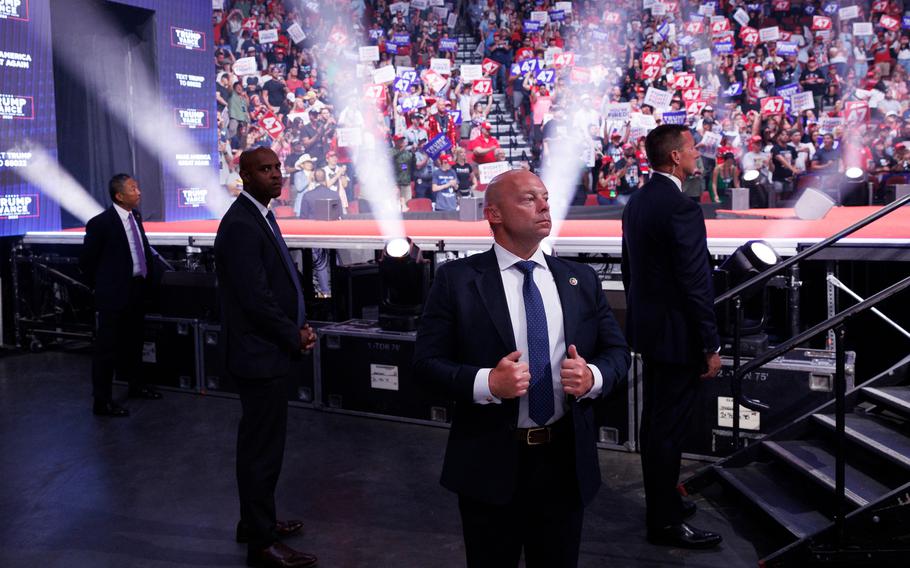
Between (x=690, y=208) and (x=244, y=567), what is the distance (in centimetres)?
229

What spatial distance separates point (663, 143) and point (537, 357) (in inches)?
65.0

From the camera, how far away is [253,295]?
320 cm

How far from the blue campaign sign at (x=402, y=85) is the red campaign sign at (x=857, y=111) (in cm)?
690

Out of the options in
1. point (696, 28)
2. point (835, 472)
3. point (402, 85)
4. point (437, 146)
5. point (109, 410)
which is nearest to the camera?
point (835, 472)

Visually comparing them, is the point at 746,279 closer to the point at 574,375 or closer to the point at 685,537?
the point at 685,537

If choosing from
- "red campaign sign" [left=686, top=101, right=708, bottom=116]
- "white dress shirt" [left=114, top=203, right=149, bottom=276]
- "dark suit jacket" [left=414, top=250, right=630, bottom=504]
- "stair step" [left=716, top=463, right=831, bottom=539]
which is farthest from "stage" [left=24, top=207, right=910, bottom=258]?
"red campaign sign" [left=686, top=101, right=708, bottom=116]

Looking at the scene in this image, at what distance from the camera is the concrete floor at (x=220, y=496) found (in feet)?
11.7

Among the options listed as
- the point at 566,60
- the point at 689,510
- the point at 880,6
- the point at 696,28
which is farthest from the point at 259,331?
the point at 880,6

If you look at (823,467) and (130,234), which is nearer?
(823,467)

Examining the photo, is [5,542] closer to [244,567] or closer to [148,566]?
[148,566]

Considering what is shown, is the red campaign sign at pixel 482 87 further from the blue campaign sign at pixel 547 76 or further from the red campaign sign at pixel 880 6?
the red campaign sign at pixel 880 6

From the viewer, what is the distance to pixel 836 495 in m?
3.28

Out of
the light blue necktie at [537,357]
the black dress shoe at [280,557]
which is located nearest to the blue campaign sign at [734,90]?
the black dress shoe at [280,557]

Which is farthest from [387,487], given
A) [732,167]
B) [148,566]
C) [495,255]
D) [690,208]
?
[732,167]
